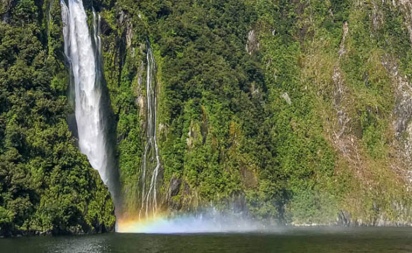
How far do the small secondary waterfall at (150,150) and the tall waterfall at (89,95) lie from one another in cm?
504

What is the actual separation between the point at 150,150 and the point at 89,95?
15.2m

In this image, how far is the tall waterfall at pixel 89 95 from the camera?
103812 millimetres

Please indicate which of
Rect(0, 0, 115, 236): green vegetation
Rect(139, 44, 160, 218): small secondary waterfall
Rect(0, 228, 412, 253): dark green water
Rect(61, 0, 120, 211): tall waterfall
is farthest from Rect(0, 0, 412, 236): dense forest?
Rect(0, 228, 412, 253): dark green water

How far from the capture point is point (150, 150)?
11419 cm

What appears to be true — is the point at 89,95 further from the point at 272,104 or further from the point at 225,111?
the point at 272,104

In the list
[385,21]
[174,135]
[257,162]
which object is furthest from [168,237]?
[385,21]

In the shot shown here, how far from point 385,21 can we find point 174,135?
7607cm

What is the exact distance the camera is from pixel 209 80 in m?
126

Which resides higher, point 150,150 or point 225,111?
point 225,111

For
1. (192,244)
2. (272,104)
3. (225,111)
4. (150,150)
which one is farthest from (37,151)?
(272,104)

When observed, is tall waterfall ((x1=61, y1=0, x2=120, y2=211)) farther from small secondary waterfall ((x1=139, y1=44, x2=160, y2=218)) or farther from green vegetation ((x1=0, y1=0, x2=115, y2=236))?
green vegetation ((x1=0, y1=0, x2=115, y2=236))

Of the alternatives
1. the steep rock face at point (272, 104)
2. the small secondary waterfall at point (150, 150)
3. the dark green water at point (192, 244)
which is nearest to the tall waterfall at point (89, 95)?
the steep rock face at point (272, 104)

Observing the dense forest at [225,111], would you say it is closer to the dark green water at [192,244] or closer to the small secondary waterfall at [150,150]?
the small secondary waterfall at [150,150]

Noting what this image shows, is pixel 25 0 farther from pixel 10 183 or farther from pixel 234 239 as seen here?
pixel 234 239
